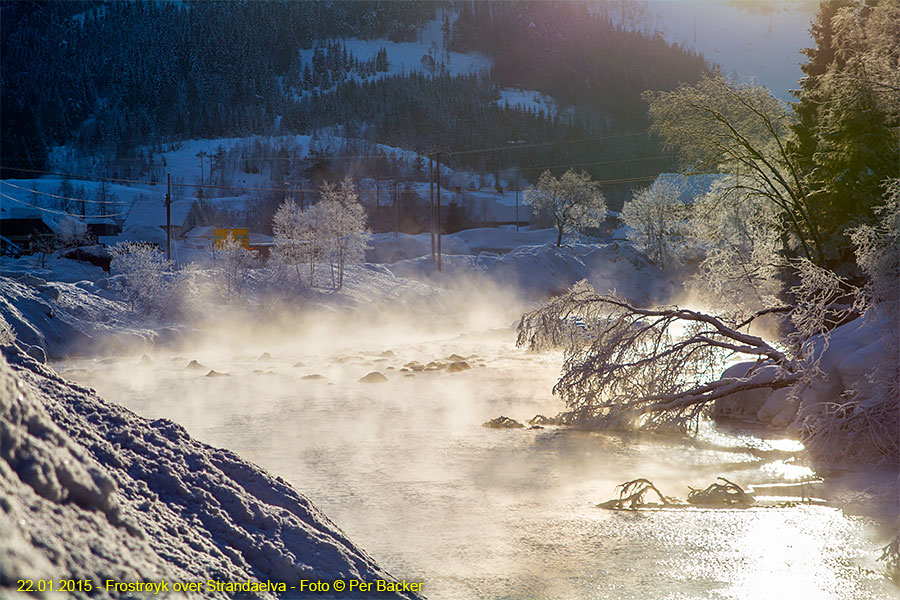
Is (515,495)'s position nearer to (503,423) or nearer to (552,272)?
(503,423)

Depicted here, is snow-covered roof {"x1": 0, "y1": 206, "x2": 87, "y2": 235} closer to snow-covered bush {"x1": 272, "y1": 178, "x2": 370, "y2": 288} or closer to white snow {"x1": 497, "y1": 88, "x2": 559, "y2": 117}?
snow-covered bush {"x1": 272, "y1": 178, "x2": 370, "y2": 288}

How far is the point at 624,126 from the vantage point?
159500mm

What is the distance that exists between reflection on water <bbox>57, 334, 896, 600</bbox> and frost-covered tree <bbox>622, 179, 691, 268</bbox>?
39454 millimetres

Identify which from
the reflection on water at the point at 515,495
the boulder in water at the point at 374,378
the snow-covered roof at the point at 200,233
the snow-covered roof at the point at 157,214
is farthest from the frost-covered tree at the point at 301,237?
the snow-covered roof at the point at 157,214

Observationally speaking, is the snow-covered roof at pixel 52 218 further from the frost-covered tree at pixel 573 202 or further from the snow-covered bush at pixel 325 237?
the frost-covered tree at pixel 573 202

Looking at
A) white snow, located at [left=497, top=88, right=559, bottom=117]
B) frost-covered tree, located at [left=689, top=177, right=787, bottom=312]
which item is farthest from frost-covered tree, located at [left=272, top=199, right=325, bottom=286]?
white snow, located at [left=497, top=88, right=559, bottom=117]

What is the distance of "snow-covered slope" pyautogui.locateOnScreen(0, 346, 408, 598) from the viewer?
2432 millimetres

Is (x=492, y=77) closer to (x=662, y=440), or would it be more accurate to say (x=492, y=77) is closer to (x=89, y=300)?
(x=89, y=300)

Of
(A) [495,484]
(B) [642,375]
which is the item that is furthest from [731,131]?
(A) [495,484]

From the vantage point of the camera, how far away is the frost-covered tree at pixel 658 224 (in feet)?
184

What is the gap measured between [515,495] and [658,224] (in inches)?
2030

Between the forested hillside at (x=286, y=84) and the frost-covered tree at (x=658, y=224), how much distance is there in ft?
213

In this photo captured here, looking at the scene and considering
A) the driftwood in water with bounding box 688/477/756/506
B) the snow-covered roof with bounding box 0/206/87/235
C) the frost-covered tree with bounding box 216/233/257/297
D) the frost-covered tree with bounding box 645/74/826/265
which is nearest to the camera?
the driftwood in water with bounding box 688/477/756/506

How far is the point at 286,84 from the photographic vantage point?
165m
